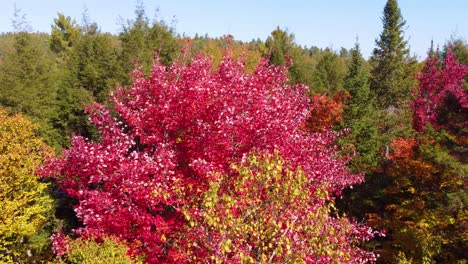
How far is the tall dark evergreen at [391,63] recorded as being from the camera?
5312 centimetres

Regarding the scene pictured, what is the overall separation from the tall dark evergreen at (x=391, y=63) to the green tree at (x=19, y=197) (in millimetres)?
43052

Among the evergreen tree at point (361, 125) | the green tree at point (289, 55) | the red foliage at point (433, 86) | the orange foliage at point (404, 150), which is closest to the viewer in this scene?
the orange foliage at point (404, 150)

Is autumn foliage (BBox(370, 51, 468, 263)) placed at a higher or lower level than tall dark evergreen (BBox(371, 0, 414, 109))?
lower

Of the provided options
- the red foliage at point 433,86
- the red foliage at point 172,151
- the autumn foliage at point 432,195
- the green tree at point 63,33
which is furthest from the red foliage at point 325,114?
the green tree at point 63,33

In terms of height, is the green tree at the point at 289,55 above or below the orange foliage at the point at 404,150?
above

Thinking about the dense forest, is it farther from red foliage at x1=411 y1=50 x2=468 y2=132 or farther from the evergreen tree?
red foliage at x1=411 y1=50 x2=468 y2=132

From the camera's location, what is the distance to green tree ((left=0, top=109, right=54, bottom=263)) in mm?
22078

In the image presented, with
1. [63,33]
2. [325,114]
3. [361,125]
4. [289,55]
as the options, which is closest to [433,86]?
[325,114]

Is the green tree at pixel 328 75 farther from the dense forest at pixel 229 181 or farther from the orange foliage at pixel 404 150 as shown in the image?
the orange foliage at pixel 404 150

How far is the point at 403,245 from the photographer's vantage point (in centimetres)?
2230

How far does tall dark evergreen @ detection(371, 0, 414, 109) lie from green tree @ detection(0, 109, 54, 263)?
43.1 m

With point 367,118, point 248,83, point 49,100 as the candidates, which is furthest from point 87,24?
point 248,83

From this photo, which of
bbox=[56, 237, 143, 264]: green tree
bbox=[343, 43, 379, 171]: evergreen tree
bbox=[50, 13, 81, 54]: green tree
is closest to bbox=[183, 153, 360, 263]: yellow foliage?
bbox=[56, 237, 143, 264]: green tree

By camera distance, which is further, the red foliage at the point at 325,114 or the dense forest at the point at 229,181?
the red foliage at the point at 325,114
